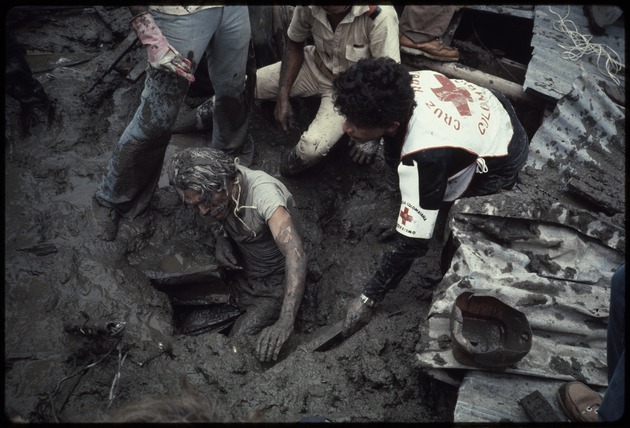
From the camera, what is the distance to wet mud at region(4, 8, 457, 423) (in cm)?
308

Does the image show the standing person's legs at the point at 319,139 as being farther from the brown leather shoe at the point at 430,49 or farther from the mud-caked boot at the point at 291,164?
the brown leather shoe at the point at 430,49

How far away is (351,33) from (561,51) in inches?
87.9

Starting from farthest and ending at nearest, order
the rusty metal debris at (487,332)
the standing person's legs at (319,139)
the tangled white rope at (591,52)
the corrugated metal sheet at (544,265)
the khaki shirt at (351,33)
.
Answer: the tangled white rope at (591,52), the standing person's legs at (319,139), the khaki shirt at (351,33), the corrugated metal sheet at (544,265), the rusty metal debris at (487,332)

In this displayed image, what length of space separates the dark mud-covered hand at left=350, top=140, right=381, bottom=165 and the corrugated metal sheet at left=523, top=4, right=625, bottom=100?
4.87 feet

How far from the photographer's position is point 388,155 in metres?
3.71

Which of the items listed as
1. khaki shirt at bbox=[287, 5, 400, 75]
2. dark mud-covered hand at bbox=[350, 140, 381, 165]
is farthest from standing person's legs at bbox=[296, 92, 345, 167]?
khaki shirt at bbox=[287, 5, 400, 75]

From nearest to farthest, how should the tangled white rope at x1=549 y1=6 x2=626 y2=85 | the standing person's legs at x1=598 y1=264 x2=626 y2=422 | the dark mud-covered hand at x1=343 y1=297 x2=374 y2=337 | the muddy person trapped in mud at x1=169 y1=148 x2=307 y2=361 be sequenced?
the standing person's legs at x1=598 y1=264 x2=626 y2=422, the muddy person trapped in mud at x1=169 y1=148 x2=307 y2=361, the dark mud-covered hand at x1=343 y1=297 x2=374 y2=337, the tangled white rope at x1=549 y1=6 x2=626 y2=85

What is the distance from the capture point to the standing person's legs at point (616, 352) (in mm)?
2166

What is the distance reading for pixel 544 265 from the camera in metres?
3.36

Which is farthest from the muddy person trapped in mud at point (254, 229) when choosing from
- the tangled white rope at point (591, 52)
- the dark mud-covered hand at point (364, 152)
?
the tangled white rope at point (591, 52)

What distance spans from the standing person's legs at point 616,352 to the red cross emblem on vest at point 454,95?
4.47ft

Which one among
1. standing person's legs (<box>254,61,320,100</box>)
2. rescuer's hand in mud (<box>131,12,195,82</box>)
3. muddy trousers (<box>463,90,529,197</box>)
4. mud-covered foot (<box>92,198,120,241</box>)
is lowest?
mud-covered foot (<box>92,198,120,241</box>)

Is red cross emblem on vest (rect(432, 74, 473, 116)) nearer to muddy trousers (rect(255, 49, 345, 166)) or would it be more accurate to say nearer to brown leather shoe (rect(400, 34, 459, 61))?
muddy trousers (rect(255, 49, 345, 166))

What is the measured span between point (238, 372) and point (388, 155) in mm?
1873
